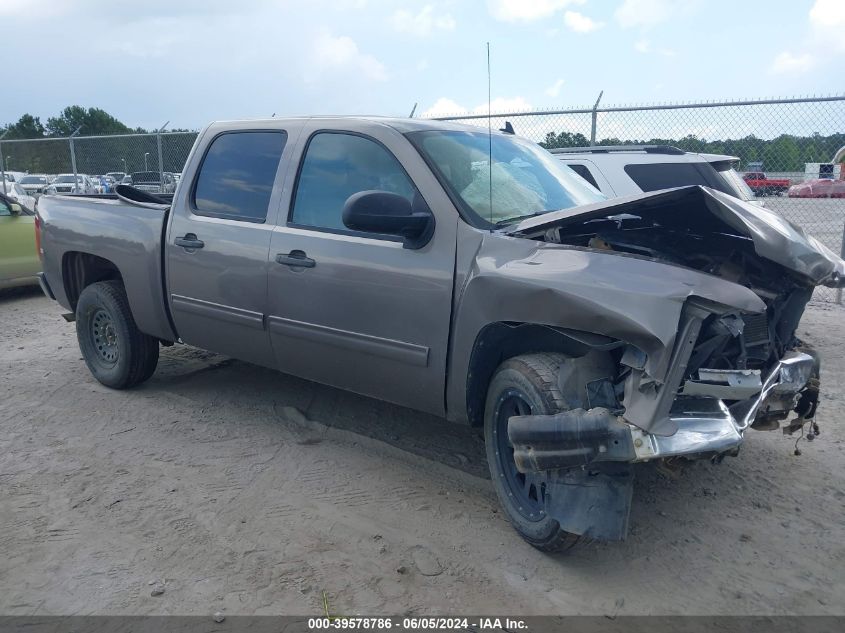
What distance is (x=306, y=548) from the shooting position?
3.42 m

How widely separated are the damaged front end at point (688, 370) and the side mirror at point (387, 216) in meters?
0.45

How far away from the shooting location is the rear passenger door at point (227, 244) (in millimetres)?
4516

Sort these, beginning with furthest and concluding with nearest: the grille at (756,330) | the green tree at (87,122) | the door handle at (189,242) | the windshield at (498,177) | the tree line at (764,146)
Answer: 1. the green tree at (87,122)
2. the tree line at (764,146)
3. the door handle at (189,242)
4. the windshield at (498,177)
5. the grille at (756,330)


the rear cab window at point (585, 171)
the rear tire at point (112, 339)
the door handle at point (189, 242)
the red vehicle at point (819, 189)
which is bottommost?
the rear tire at point (112, 339)

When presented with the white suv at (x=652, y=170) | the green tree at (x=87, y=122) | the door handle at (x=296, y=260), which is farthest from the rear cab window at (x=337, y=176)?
the green tree at (x=87, y=122)

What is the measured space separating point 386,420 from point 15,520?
2.23 meters

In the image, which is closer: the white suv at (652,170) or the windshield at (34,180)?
the white suv at (652,170)

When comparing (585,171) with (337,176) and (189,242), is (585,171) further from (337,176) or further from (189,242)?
(189,242)

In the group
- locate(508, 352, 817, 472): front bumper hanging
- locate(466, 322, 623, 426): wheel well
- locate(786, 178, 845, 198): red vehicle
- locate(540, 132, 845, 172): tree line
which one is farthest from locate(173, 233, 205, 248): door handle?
locate(786, 178, 845, 198): red vehicle

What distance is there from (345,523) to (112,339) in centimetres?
304

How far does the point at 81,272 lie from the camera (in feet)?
19.4

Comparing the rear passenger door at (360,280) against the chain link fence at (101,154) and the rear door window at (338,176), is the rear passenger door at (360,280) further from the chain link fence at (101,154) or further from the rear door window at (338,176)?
the chain link fence at (101,154)

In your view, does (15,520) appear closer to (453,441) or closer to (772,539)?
(453,441)

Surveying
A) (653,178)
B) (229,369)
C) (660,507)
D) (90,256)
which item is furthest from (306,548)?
(653,178)
